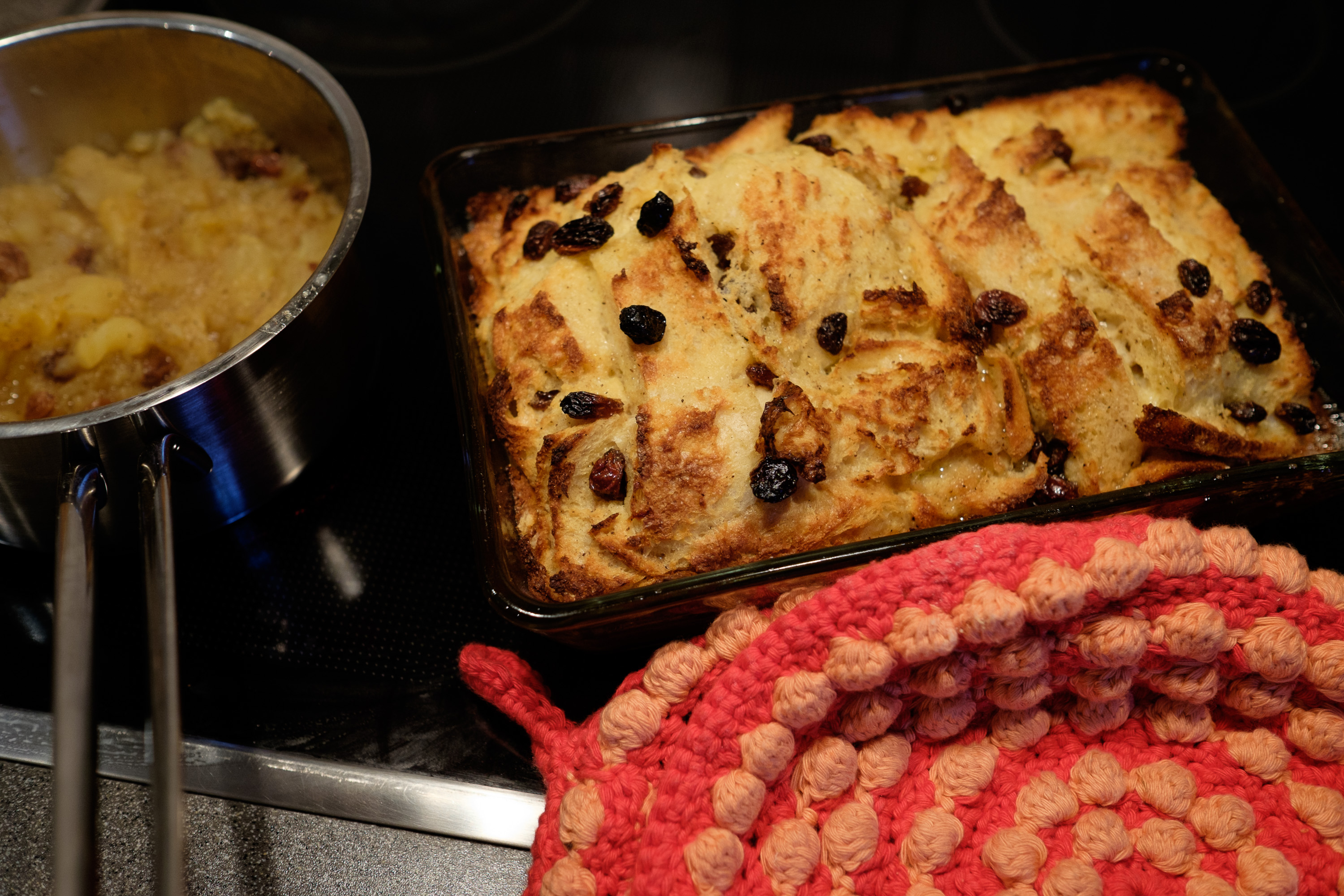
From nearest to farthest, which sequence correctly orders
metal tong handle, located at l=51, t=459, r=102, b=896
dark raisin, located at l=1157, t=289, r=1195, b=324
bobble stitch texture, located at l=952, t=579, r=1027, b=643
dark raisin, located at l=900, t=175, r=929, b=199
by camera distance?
metal tong handle, located at l=51, t=459, r=102, b=896 < bobble stitch texture, located at l=952, t=579, r=1027, b=643 < dark raisin, located at l=1157, t=289, r=1195, b=324 < dark raisin, located at l=900, t=175, r=929, b=199

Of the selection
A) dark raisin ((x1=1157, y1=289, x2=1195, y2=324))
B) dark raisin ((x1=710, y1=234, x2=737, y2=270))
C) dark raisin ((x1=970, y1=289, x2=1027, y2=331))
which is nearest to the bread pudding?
dark raisin ((x1=710, y1=234, x2=737, y2=270))

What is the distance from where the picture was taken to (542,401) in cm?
136

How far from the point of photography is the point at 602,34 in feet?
7.50

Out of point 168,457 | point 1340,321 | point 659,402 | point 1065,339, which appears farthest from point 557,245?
point 1340,321

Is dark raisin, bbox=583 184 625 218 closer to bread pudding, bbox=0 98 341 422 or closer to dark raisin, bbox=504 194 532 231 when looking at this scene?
dark raisin, bbox=504 194 532 231

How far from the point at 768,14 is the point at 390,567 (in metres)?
1.62

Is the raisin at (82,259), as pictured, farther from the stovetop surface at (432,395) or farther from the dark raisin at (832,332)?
the dark raisin at (832,332)

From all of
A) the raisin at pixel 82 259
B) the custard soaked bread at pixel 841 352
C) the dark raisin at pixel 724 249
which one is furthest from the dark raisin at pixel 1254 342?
the raisin at pixel 82 259

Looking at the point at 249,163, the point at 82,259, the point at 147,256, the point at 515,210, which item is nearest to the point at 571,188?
the point at 515,210

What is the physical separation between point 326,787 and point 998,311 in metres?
1.20

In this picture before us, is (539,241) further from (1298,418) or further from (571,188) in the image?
(1298,418)

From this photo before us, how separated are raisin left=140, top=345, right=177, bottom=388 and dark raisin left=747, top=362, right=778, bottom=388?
0.91 m

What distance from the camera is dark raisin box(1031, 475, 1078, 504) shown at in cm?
135

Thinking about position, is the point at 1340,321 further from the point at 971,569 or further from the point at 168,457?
the point at 168,457
